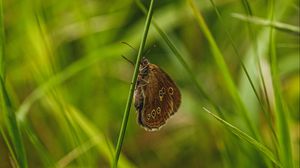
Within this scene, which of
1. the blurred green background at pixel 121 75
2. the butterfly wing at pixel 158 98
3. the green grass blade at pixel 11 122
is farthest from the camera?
the blurred green background at pixel 121 75

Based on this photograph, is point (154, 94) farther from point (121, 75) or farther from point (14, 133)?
point (121, 75)

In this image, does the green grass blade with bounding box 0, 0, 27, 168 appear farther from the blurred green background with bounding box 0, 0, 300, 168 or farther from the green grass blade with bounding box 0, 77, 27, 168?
the blurred green background with bounding box 0, 0, 300, 168

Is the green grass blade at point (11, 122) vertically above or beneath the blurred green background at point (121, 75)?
above

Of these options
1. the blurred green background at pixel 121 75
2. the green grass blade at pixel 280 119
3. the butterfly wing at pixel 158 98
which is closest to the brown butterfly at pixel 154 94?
the butterfly wing at pixel 158 98

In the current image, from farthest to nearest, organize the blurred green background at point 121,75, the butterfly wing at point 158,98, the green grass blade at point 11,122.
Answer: the blurred green background at point 121,75 < the butterfly wing at point 158,98 < the green grass blade at point 11,122

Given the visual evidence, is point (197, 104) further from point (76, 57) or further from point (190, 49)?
point (76, 57)

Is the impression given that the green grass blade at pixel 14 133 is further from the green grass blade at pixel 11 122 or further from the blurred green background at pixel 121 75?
the blurred green background at pixel 121 75

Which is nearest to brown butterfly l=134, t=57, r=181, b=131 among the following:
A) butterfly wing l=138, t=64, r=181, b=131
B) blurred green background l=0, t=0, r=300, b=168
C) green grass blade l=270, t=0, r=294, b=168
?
butterfly wing l=138, t=64, r=181, b=131

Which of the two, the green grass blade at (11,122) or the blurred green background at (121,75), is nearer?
the green grass blade at (11,122)

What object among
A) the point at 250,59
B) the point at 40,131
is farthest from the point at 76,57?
the point at 250,59

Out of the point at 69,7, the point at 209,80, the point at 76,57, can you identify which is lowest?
the point at 209,80
